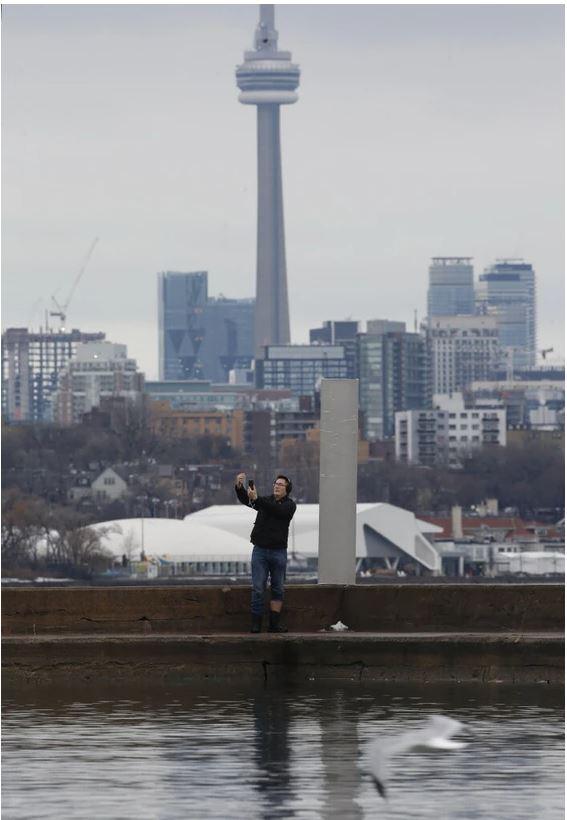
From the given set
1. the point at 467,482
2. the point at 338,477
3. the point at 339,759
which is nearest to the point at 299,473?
the point at 467,482

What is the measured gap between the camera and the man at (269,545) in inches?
595

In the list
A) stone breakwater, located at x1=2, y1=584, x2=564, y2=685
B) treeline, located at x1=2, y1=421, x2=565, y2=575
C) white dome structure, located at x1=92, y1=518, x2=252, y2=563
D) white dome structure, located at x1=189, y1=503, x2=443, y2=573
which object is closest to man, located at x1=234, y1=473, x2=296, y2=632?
stone breakwater, located at x1=2, y1=584, x2=564, y2=685

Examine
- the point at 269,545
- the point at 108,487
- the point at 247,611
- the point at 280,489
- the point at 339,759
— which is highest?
the point at 108,487

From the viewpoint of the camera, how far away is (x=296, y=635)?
584 inches

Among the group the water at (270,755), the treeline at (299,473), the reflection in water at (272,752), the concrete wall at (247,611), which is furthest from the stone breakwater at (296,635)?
the treeline at (299,473)

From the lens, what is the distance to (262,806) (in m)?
9.72

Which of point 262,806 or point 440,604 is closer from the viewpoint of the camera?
point 262,806

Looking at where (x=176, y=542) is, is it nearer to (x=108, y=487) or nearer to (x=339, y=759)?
(x=108, y=487)

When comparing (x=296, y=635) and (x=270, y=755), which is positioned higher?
(x=296, y=635)

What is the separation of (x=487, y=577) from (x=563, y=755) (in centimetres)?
12859

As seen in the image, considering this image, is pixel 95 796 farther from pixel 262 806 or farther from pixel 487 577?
pixel 487 577

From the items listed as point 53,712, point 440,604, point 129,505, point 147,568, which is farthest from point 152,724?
point 129,505

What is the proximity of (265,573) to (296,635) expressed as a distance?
47cm

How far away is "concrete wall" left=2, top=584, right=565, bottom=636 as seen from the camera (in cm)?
1546
